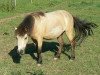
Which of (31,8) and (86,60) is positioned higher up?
(86,60)

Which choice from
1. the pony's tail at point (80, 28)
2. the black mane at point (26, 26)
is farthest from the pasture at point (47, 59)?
the black mane at point (26, 26)

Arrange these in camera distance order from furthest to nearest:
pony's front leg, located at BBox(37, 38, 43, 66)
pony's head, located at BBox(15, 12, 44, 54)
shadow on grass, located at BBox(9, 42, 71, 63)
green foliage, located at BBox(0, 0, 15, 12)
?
green foliage, located at BBox(0, 0, 15, 12) → shadow on grass, located at BBox(9, 42, 71, 63) → pony's front leg, located at BBox(37, 38, 43, 66) → pony's head, located at BBox(15, 12, 44, 54)

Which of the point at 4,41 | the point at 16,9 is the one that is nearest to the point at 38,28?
the point at 4,41

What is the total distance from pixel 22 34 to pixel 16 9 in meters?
14.1

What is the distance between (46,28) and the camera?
11633 millimetres

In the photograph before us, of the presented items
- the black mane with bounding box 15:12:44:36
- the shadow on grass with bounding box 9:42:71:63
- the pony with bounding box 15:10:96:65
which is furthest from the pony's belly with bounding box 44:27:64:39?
the shadow on grass with bounding box 9:42:71:63

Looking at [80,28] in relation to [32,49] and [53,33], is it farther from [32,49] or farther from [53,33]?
[32,49]

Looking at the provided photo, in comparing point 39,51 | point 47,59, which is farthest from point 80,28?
point 39,51

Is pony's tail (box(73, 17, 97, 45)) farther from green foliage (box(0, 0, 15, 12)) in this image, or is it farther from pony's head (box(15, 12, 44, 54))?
green foliage (box(0, 0, 15, 12))

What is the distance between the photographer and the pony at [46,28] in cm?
1099

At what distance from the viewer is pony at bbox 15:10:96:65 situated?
36.1ft

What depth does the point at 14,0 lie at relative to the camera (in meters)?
26.5

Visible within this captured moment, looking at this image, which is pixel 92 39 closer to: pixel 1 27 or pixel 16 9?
pixel 1 27

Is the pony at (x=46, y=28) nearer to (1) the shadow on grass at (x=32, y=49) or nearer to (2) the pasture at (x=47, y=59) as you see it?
(2) the pasture at (x=47, y=59)
